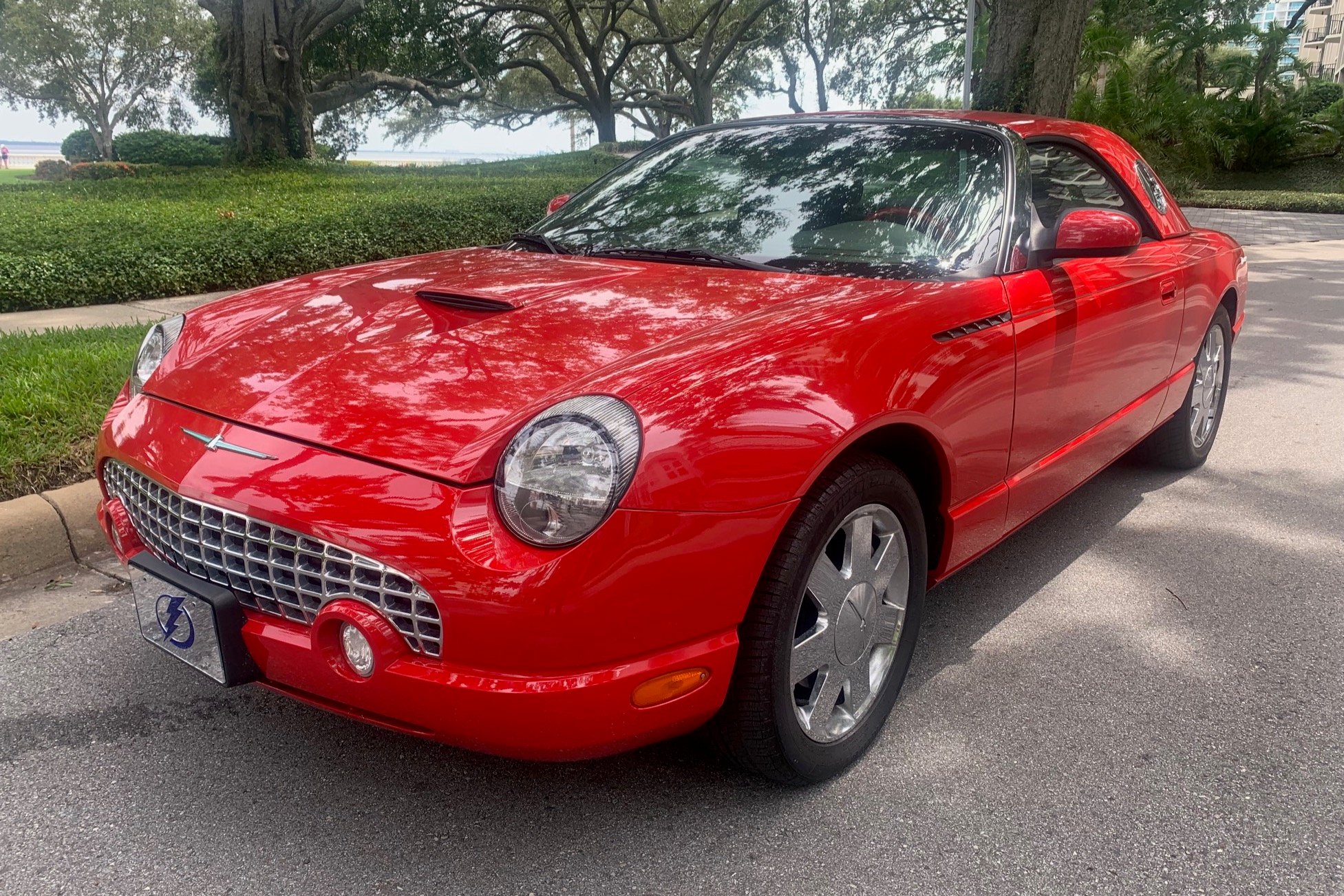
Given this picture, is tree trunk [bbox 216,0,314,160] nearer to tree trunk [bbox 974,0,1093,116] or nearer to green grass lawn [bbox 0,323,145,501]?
tree trunk [bbox 974,0,1093,116]

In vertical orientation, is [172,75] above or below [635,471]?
above

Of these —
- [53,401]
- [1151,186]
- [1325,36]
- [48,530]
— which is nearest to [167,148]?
[53,401]

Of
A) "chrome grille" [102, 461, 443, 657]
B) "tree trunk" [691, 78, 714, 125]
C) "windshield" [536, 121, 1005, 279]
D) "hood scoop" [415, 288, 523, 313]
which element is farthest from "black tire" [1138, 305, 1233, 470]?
"tree trunk" [691, 78, 714, 125]

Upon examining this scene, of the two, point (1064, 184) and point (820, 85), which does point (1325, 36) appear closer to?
point (820, 85)

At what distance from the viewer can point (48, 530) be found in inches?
130

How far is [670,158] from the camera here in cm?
351

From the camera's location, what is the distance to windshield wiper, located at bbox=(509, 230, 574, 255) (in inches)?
124

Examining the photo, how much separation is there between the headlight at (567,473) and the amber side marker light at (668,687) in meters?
0.31

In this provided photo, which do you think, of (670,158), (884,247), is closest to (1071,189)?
(884,247)

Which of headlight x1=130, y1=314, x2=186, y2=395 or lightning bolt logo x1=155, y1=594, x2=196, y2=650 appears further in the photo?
headlight x1=130, y1=314, x2=186, y2=395

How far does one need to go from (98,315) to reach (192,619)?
556cm

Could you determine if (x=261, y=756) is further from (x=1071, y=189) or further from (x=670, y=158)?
(x=1071, y=189)

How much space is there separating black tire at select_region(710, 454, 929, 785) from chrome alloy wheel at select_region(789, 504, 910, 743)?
0.12 ft

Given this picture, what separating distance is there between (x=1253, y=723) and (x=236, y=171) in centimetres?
1580
